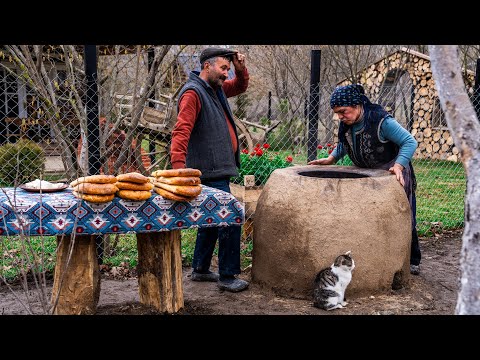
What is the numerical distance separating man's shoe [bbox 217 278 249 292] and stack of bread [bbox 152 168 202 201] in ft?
4.07

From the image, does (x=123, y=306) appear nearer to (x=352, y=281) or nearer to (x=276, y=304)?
(x=276, y=304)

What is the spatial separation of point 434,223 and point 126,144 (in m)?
4.23

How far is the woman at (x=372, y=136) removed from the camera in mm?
4621

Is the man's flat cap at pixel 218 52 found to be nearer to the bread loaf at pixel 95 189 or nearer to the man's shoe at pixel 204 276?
the bread loaf at pixel 95 189

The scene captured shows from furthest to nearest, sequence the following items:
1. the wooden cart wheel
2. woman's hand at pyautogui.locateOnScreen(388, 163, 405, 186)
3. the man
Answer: the wooden cart wheel → woman's hand at pyautogui.locateOnScreen(388, 163, 405, 186) → the man

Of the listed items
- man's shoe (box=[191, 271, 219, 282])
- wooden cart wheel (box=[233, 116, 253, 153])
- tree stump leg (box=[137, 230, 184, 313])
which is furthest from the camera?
wooden cart wheel (box=[233, 116, 253, 153])

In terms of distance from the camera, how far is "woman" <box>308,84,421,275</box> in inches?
182

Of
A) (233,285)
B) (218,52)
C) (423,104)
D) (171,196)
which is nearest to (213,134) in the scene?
(218,52)

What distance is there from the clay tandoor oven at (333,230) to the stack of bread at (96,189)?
4.83ft

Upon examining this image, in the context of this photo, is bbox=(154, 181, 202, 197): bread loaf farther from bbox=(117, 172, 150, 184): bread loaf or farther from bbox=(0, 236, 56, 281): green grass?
bbox=(0, 236, 56, 281): green grass

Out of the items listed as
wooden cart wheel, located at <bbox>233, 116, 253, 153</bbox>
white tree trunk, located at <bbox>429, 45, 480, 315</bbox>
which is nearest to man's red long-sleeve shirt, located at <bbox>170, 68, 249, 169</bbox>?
white tree trunk, located at <bbox>429, 45, 480, 315</bbox>

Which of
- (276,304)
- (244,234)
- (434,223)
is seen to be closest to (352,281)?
(276,304)

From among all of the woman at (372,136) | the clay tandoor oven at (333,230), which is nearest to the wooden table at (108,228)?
the clay tandoor oven at (333,230)

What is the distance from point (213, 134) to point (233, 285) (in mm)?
1257
